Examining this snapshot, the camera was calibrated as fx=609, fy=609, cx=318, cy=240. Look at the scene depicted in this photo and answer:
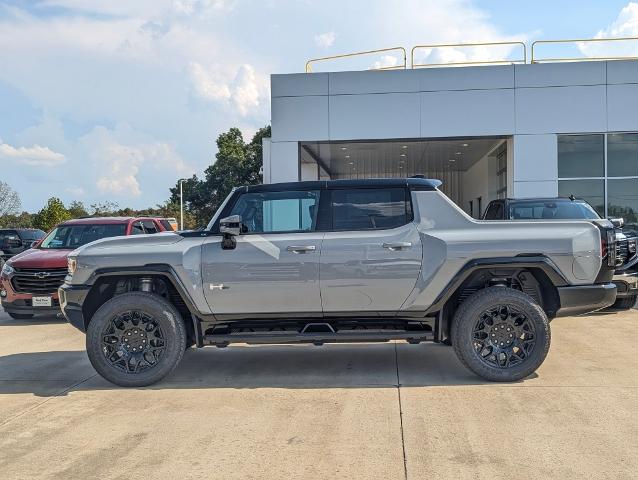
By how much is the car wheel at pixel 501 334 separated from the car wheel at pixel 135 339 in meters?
2.63

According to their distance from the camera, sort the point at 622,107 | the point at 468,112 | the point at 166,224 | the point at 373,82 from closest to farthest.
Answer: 1. the point at 166,224
2. the point at 622,107
3. the point at 468,112
4. the point at 373,82

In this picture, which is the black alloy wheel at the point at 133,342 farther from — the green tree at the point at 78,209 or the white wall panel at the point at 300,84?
the green tree at the point at 78,209

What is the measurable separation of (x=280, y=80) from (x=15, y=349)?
33.5ft

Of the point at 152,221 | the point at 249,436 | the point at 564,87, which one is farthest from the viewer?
the point at 564,87

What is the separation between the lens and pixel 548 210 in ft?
31.4

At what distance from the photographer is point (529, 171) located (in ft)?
51.3

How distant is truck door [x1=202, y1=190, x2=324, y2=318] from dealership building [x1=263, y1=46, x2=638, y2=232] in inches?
418

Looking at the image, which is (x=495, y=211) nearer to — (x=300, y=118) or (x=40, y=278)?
(x=300, y=118)

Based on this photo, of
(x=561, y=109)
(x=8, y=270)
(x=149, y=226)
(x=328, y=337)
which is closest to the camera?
(x=328, y=337)

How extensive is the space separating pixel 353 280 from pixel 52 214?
31.4 metres

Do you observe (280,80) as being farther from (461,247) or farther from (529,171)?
(461,247)

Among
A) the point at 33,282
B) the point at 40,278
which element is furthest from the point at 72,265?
the point at 33,282

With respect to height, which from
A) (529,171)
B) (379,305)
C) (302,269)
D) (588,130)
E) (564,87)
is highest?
(564,87)

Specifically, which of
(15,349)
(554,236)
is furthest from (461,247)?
(15,349)
